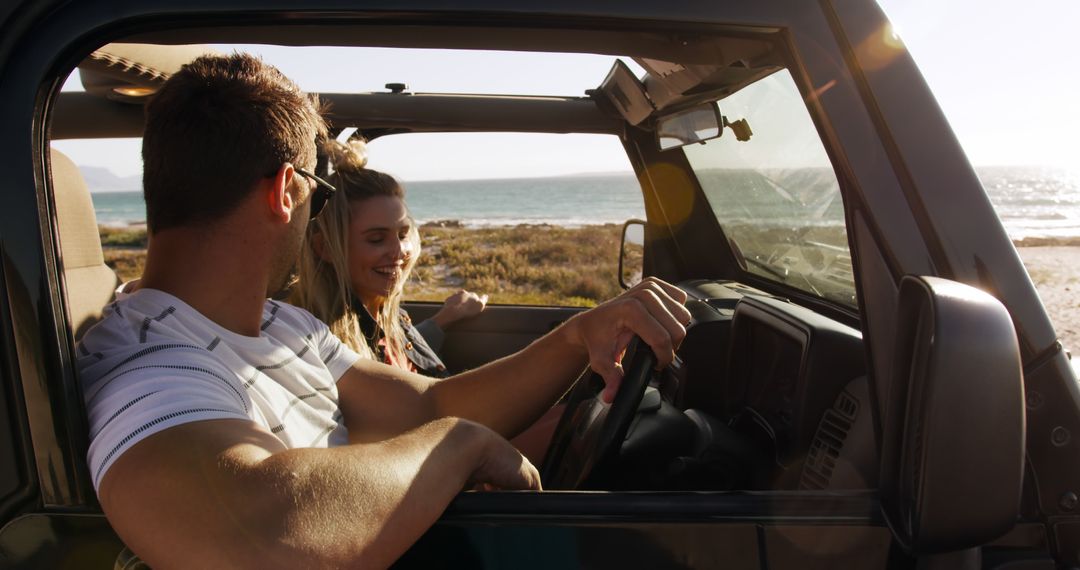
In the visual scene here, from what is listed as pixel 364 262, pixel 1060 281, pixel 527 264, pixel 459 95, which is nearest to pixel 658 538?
pixel 364 262

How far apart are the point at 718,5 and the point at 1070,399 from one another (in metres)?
0.73

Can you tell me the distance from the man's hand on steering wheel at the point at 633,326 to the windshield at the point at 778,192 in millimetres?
492

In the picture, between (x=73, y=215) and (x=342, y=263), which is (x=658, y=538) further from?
(x=342, y=263)

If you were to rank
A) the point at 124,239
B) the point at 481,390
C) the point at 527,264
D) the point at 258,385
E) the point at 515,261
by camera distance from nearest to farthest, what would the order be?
the point at 258,385 < the point at 481,390 < the point at 515,261 < the point at 527,264 < the point at 124,239

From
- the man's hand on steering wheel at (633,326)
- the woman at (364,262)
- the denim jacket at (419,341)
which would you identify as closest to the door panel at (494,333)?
the denim jacket at (419,341)

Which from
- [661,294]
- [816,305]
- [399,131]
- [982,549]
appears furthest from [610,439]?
[399,131]

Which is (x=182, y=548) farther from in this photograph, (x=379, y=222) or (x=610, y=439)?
(x=379, y=222)

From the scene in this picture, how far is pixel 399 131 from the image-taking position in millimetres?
3061

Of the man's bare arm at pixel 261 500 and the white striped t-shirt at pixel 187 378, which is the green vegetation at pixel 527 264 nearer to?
the white striped t-shirt at pixel 187 378

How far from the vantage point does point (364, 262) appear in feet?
9.17

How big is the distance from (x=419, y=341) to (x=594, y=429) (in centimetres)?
155

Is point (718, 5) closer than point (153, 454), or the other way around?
point (153, 454)

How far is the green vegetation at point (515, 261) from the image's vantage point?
22.7 m

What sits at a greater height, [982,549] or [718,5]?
[718,5]
